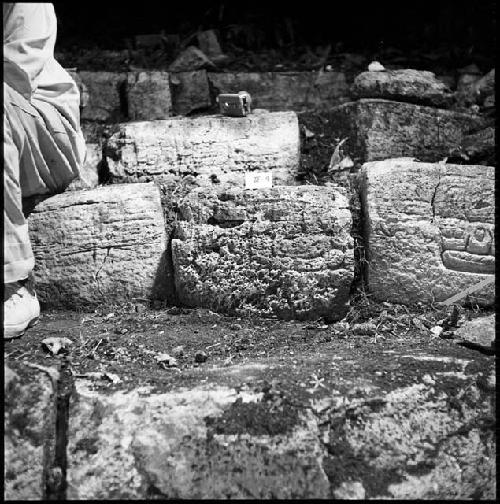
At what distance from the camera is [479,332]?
2.69 metres

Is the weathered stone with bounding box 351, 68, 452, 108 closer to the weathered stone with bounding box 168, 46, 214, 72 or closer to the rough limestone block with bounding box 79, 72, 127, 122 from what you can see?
the weathered stone with bounding box 168, 46, 214, 72

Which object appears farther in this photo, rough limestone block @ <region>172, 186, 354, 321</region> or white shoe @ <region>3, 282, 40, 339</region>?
rough limestone block @ <region>172, 186, 354, 321</region>

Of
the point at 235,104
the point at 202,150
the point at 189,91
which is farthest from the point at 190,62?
the point at 202,150

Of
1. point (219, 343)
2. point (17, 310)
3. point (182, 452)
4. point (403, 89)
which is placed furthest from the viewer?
point (403, 89)

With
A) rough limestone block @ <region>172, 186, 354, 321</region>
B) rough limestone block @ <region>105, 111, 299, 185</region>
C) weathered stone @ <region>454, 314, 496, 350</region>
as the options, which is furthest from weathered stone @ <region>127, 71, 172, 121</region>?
weathered stone @ <region>454, 314, 496, 350</region>

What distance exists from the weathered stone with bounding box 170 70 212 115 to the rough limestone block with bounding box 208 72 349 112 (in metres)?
0.09

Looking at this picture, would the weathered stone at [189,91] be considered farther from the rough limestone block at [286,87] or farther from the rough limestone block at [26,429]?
the rough limestone block at [26,429]

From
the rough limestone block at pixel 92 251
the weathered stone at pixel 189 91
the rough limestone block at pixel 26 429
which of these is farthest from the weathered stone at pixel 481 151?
the rough limestone block at pixel 26 429

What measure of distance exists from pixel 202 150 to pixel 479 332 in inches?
65.4

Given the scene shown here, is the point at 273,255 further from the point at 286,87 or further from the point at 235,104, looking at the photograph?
the point at 286,87

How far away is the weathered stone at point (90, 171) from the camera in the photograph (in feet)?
11.3

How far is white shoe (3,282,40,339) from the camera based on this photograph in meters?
2.57

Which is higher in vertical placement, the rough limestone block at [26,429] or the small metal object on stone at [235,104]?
the small metal object on stone at [235,104]

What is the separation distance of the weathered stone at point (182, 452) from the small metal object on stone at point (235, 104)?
6.32 ft
